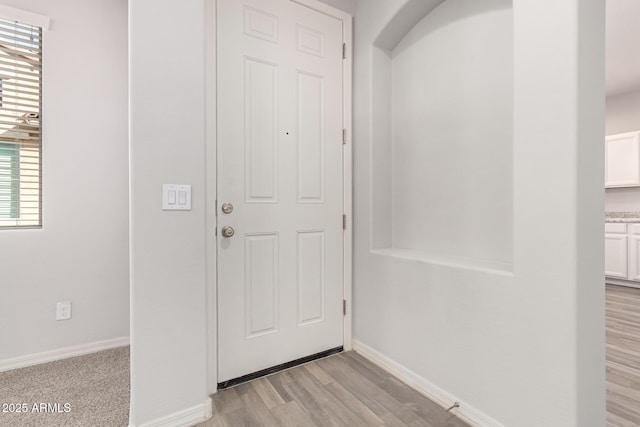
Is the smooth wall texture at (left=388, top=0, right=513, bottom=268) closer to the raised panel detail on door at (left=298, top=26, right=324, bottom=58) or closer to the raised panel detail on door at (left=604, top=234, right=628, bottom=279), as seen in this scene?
the raised panel detail on door at (left=298, top=26, right=324, bottom=58)

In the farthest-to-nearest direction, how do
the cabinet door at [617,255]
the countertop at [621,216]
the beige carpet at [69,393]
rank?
the countertop at [621,216]
the cabinet door at [617,255]
the beige carpet at [69,393]

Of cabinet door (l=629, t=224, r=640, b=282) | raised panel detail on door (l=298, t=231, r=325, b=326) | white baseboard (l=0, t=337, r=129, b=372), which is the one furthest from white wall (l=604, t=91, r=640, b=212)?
white baseboard (l=0, t=337, r=129, b=372)

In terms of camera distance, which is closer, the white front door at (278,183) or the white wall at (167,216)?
the white wall at (167,216)

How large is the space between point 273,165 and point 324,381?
1365 millimetres

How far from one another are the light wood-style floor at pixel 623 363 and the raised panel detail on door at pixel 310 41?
2632mm

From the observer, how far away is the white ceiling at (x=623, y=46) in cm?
266

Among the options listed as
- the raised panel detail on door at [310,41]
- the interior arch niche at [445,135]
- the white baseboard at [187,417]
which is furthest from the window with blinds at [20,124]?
the interior arch niche at [445,135]

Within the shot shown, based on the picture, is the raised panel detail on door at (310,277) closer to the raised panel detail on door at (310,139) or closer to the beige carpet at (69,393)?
the raised panel detail on door at (310,139)

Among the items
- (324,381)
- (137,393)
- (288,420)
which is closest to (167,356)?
(137,393)

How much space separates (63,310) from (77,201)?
2.50ft

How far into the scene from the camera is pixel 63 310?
2129 mm

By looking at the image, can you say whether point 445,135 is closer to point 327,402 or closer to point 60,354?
point 327,402

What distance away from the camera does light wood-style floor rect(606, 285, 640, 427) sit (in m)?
1.55

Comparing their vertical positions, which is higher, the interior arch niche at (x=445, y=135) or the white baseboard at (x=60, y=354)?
the interior arch niche at (x=445, y=135)
